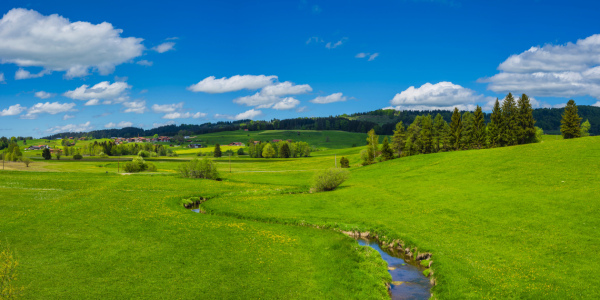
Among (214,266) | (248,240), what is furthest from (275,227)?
(214,266)

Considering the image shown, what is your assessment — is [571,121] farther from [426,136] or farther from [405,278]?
[405,278]

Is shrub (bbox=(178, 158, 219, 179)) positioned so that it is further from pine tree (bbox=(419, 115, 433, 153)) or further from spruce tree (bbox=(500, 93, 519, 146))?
spruce tree (bbox=(500, 93, 519, 146))

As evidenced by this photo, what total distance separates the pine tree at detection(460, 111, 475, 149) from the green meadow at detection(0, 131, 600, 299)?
39583mm

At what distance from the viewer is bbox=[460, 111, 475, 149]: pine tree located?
100225 mm

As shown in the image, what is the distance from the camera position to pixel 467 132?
3974 inches

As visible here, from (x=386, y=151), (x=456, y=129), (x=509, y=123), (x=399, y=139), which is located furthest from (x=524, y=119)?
(x=386, y=151)

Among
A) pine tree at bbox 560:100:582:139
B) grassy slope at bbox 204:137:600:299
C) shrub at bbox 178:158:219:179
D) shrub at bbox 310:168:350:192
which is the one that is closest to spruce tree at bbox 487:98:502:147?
pine tree at bbox 560:100:582:139

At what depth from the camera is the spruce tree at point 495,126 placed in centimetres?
9288

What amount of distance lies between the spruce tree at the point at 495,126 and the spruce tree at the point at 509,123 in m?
0.98

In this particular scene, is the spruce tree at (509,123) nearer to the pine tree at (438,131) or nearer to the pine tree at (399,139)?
the pine tree at (438,131)

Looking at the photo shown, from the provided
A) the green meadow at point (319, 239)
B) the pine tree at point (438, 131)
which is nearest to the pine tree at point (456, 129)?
the pine tree at point (438, 131)

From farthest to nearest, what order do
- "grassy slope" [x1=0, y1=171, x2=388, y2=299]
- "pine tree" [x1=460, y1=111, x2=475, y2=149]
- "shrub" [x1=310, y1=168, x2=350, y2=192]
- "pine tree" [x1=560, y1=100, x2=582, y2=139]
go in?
1. "pine tree" [x1=460, y1=111, x2=475, y2=149]
2. "pine tree" [x1=560, y1=100, x2=582, y2=139]
3. "shrub" [x1=310, y1=168, x2=350, y2=192]
4. "grassy slope" [x1=0, y1=171, x2=388, y2=299]

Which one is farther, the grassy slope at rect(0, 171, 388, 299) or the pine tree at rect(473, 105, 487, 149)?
the pine tree at rect(473, 105, 487, 149)

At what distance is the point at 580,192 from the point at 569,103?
2380 inches
